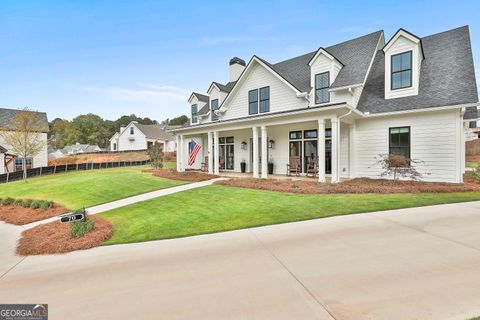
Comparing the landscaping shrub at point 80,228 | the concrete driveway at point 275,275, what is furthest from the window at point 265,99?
the landscaping shrub at point 80,228

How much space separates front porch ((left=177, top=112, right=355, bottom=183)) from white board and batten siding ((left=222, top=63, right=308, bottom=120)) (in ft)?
3.95

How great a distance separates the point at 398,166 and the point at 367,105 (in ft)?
12.1

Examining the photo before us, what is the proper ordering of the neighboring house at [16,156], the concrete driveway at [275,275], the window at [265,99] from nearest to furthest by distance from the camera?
the concrete driveway at [275,275]
the window at [265,99]
the neighboring house at [16,156]

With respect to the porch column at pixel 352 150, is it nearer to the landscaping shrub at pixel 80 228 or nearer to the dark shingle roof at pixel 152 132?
the landscaping shrub at pixel 80 228

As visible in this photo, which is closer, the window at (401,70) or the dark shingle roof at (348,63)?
the window at (401,70)

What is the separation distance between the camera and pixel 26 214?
9.88 metres

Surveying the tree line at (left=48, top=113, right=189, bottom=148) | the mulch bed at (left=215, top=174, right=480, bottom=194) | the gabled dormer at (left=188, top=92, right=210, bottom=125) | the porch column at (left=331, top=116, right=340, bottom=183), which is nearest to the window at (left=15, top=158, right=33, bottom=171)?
the gabled dormer at (left=188, top=92, right=210, bottom=125)

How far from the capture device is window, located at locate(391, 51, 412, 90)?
11.6 meters

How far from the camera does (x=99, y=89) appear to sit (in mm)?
32000

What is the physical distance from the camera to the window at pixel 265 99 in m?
15.4

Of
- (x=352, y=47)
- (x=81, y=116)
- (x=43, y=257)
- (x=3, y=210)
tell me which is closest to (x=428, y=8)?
(x=352, y=47)

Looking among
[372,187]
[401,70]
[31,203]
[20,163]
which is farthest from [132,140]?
[372,187]

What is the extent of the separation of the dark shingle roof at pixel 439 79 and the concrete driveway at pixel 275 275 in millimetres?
7273

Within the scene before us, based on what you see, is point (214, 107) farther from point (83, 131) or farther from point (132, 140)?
point (83, 131)
